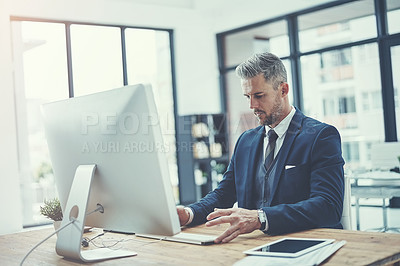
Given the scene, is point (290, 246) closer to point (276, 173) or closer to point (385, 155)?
point (276, 173)

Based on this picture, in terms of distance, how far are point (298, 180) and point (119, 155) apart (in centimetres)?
80

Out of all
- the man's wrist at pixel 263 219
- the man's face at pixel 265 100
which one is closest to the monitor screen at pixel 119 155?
the man's wrist at pixel 263 219

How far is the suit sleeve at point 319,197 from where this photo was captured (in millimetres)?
1735

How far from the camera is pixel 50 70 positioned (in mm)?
7109

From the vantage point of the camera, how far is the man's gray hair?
2.11 m

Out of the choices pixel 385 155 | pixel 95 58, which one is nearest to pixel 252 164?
pixel 385 155

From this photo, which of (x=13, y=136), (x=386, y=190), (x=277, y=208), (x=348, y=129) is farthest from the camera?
(x=348, y=129)

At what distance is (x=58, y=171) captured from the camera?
179 centimetres

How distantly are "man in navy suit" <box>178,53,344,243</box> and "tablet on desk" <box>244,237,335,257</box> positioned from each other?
15 cm

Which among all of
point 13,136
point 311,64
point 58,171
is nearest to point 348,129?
point 311,64

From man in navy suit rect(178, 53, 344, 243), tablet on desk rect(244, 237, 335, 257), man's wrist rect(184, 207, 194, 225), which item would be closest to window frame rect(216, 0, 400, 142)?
man in navy suit rect(178, 53, 344, 243)

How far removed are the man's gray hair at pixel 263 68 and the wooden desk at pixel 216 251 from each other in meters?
0.66

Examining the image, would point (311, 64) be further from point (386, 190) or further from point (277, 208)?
point (277, 208)

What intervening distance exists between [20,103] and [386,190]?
478 centimetres
